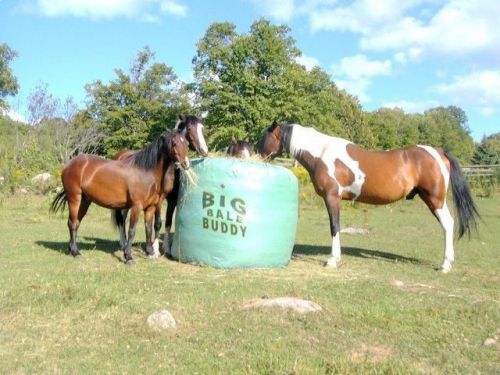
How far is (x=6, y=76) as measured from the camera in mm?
46906

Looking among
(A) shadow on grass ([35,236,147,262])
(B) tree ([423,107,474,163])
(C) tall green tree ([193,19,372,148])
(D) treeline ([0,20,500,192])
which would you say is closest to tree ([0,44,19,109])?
(D) treeline ([0,20,500,192])

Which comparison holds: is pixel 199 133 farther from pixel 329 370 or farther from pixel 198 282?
pixel 329 370

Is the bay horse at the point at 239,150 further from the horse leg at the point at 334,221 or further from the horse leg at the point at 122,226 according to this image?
the horse leg at the point at 122,226

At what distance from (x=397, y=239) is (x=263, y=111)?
2931 centimetres

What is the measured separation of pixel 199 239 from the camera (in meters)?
8.23

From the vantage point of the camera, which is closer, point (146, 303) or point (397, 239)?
point (146, 303)

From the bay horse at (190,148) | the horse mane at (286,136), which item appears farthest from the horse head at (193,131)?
the horse mane at (286,136)

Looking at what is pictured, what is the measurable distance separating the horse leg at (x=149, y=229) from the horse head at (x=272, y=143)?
6.81ft

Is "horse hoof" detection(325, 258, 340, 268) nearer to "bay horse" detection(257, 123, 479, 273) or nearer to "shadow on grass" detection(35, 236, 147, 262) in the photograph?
"bay horse" detection(257, 123, 479, 273)

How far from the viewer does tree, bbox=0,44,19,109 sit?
4692 centimetres

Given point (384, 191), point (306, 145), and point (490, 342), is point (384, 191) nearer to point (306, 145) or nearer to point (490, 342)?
point (306, 145)

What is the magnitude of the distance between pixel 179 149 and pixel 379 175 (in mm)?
3308

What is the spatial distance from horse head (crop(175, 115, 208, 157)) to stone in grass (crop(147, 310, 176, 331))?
355 cm

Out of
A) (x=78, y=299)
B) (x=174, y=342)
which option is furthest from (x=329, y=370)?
(x=78, y=299)
